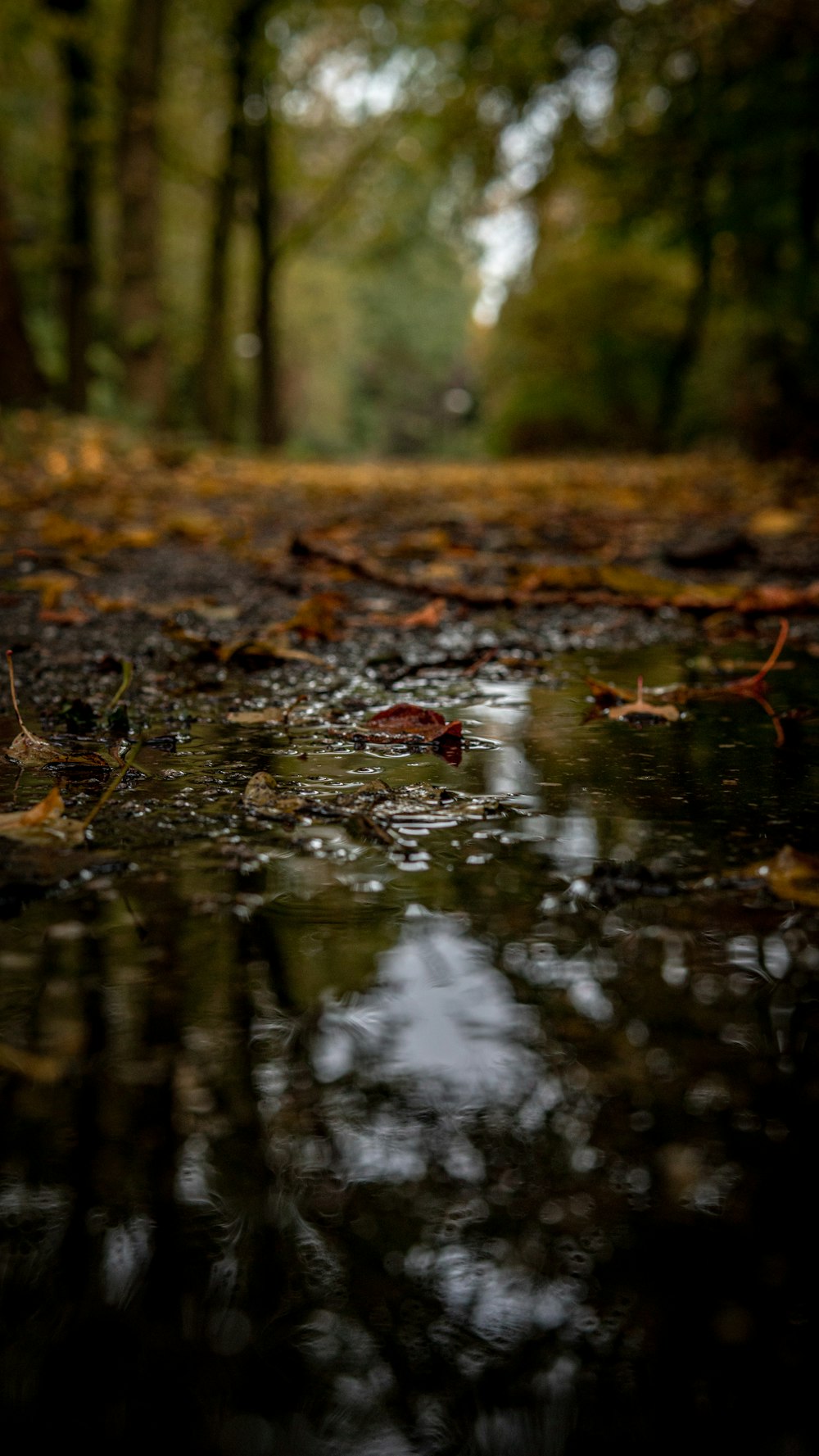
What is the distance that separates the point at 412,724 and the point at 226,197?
16.4 metres

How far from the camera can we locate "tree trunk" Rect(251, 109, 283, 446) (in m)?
16.9

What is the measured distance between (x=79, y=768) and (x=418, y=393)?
5732cm

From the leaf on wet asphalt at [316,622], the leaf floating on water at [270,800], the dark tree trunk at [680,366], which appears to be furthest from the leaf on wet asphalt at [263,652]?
the dark tree trunk at [680,366]

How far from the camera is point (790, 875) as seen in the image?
0.95 meters

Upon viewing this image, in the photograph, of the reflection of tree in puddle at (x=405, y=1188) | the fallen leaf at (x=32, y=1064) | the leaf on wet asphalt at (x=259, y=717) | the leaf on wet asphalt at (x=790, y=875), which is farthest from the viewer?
the leaf on wet asphalt at (x=259, y=717)

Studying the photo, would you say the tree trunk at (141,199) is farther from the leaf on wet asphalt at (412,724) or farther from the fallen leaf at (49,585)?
the leaf on wet asphalt at (412,724)

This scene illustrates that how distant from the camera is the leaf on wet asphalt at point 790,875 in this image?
3.02ft

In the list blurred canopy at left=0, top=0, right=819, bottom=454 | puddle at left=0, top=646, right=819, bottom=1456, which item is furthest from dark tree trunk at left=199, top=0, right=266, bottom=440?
puddle at left=0, top=646, right=819, bottom=1456

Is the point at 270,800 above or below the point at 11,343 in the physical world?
below

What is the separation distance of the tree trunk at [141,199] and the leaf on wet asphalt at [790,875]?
11945mm

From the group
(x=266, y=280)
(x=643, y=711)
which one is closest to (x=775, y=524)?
(x=643, y=711)

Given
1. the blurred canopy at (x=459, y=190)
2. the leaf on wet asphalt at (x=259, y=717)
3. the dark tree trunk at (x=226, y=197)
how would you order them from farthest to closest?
1. the dark tree trunk at (x=226, y=197)
2. the blurred canopy at (x=459, y=190)
3. the leaf on wet asphalt at (x=259, y=717)

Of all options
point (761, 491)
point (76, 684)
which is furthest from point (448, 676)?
point (761, 491)

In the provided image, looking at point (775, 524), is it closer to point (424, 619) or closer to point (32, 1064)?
point (424, 619)
